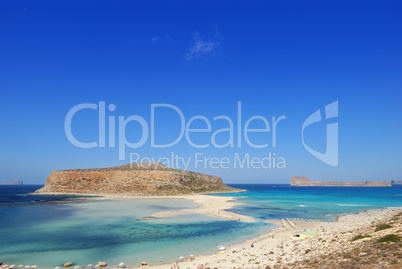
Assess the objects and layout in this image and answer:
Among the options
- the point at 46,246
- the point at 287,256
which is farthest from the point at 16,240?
the point at 287,256

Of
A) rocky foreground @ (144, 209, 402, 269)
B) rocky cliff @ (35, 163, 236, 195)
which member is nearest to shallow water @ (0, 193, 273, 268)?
rocky foreground @ (144, 209, 402, 269)

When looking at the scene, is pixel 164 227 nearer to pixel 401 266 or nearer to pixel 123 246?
pixel 123 246

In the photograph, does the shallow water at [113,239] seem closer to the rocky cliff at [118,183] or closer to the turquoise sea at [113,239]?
the turquoise sea at [113,239]

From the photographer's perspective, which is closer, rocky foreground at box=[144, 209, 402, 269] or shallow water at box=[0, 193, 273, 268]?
rocky foreground at box=[144, 209, 402, 269]

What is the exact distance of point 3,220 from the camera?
1783 inches

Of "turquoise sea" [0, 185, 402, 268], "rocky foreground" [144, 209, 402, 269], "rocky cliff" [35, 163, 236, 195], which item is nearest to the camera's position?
"rocky foreground" [144, 209, 402, 269]

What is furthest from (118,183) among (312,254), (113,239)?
(312,254)

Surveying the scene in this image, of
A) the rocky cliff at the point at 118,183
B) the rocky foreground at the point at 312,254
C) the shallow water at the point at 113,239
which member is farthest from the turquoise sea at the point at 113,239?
the rocky cliff at the point at 118,183

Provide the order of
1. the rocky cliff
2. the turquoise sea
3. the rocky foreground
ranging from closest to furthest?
1. the rocky foreground
2. the turquoise sea
3. the rocky cliff

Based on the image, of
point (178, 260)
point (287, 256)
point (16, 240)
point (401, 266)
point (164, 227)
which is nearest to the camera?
point (401, 266)

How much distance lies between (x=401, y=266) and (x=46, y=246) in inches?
1300

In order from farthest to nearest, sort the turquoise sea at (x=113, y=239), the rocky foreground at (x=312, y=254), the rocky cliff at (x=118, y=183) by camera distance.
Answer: the rocky cliff at (x=118, y=183), the turquoise sea at (x=113, y=239), the rocky foreground at (x=312, y=254)

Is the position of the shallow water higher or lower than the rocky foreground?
lower

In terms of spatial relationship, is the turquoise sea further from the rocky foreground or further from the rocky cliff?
the rocky cliff
